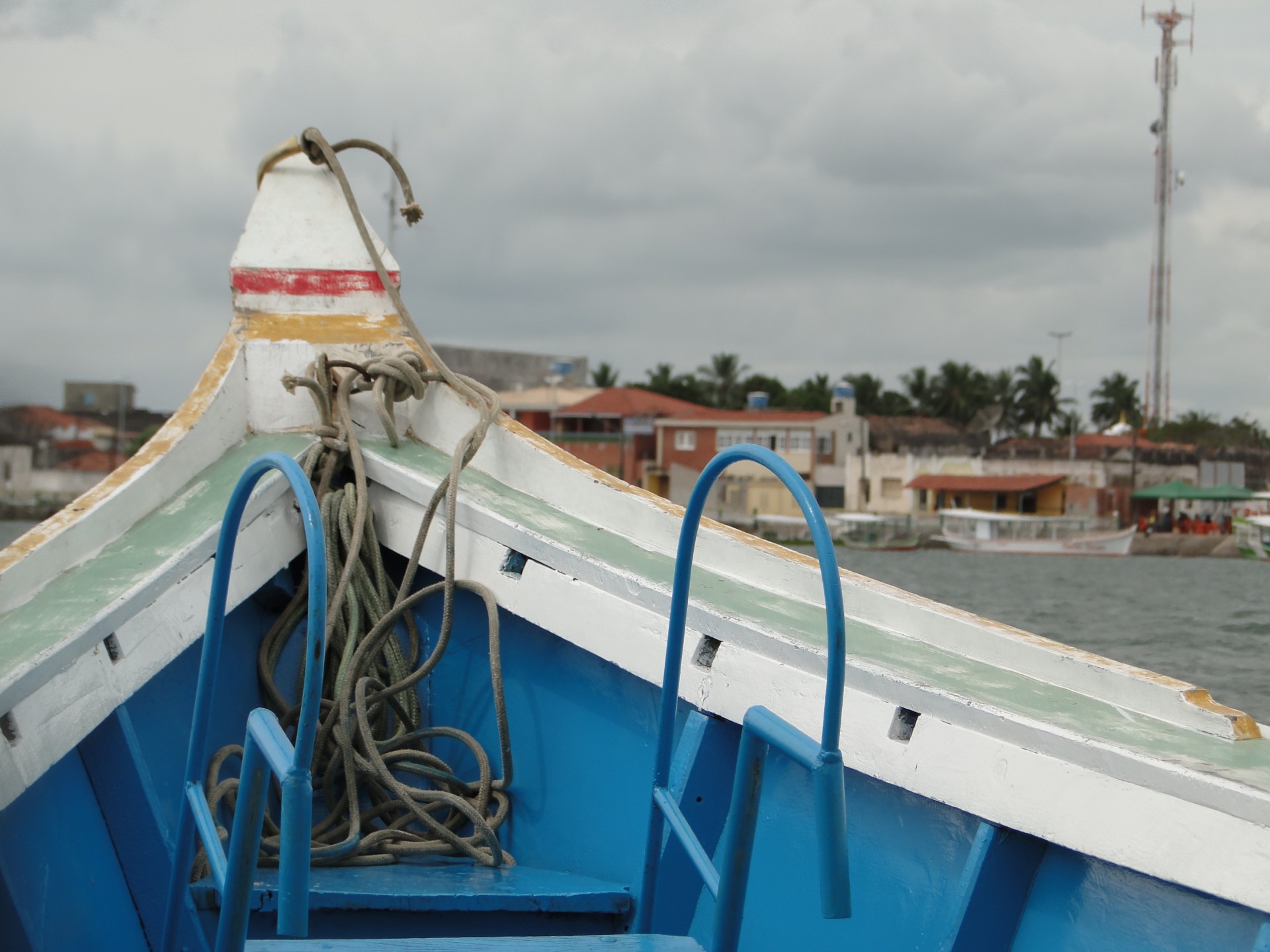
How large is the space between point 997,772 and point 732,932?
0.42 m

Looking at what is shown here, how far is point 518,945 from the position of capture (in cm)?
147

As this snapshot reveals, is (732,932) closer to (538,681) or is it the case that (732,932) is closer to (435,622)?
(538,681)

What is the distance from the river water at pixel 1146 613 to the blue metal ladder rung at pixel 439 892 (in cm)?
208

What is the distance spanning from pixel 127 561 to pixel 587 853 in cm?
106

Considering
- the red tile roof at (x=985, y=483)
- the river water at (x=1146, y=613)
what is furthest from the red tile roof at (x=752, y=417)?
the river water at (x=1146, y=613)

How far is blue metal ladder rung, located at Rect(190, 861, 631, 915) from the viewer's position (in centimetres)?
194

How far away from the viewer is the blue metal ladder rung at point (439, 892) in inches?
76.5

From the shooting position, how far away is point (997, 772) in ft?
4.90

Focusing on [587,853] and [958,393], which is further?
[958,393]

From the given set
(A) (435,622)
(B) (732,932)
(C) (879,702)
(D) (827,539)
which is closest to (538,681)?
(A) (435,622)

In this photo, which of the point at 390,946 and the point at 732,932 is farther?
the point at 390,946

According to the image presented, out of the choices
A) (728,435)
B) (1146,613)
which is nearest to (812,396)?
(728,435)

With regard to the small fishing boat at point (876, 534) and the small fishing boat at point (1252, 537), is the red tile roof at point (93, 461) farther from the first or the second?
the small fishing boat at point (1252, 537)

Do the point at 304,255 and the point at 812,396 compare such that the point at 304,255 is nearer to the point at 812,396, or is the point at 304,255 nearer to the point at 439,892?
the point at 439,892
